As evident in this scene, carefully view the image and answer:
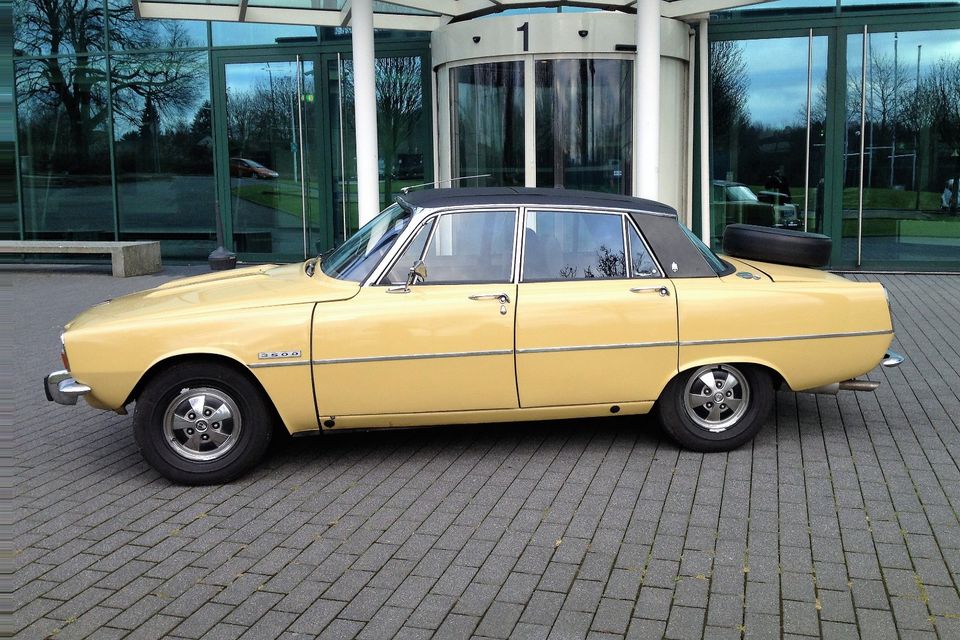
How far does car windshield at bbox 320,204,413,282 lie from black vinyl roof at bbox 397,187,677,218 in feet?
0.49

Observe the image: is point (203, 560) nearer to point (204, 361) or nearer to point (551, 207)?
point (204, 361)

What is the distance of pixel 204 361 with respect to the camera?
5461 millimetres

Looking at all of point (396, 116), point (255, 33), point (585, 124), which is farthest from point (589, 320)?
point (255, 33)

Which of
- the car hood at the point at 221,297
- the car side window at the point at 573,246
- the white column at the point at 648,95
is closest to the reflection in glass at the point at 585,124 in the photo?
the white column at the point at 648,95

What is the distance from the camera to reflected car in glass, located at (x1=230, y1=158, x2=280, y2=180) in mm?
16344

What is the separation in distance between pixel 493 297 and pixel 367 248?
92 cm

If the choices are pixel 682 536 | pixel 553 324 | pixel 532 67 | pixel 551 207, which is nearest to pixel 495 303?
pixel 553 324

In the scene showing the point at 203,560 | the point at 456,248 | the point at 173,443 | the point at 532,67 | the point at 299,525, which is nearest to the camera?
the point at 203,560

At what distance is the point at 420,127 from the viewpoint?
15.6 m

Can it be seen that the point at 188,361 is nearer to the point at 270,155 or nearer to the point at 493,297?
the point at 493,297

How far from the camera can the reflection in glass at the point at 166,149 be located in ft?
54.2

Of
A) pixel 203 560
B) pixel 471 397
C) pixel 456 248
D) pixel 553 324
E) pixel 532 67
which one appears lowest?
pixel 203 560

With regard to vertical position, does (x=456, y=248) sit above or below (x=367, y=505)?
above

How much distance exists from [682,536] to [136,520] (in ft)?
9.14
